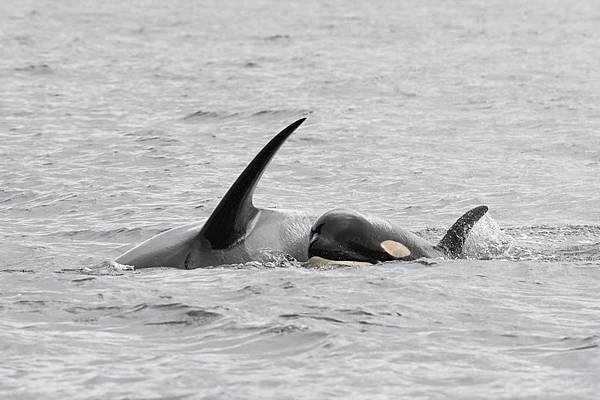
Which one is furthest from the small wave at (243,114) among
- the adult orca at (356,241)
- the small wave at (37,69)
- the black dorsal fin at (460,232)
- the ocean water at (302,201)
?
the adult orca at (356,241)

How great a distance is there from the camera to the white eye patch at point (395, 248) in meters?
11.4

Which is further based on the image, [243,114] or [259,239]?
[243,114]

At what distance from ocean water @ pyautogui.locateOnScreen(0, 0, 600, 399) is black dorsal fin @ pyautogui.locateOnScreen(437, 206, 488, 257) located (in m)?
0.25

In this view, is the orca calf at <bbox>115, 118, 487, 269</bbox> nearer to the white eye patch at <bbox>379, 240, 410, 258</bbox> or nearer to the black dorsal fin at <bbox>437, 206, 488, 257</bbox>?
the white eye patch at <bbox>379, 240, 410, 258</bbox>

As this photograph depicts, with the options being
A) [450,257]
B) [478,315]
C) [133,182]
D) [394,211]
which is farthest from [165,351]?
[133,182]

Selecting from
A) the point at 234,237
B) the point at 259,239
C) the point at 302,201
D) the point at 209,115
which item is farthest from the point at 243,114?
the point at 234,237

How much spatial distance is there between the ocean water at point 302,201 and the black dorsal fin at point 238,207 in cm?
32

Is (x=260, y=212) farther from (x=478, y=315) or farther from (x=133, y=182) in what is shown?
(x=133, y=182)

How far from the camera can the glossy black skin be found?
11.1 m

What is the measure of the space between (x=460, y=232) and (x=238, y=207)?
2235 mm

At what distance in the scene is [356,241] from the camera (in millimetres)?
11219

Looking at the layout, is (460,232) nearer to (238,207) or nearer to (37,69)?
(238,207)

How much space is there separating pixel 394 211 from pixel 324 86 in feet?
42.3

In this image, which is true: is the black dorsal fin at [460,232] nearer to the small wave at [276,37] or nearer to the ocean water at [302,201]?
the ocean water at [302,201]
